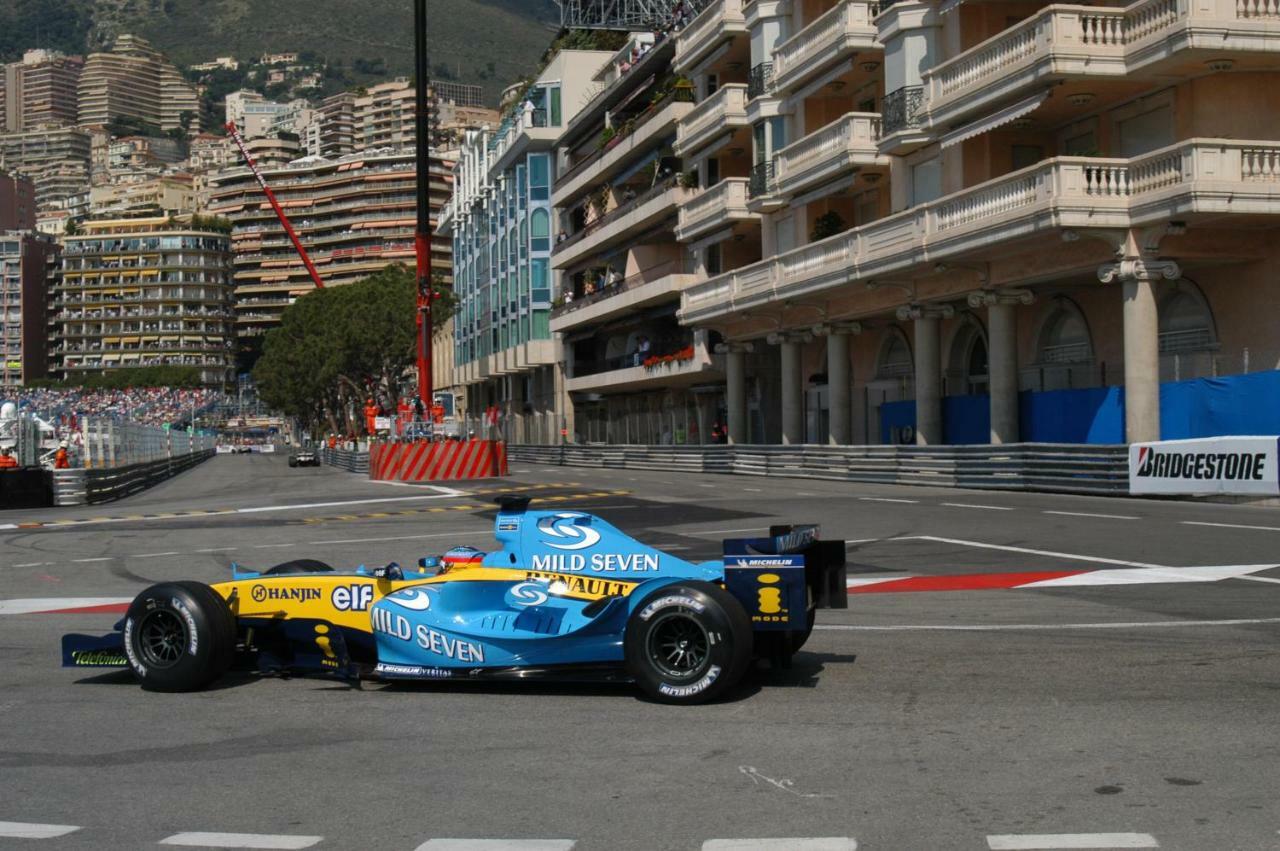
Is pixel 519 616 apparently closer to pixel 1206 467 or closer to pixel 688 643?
pixel 688 643

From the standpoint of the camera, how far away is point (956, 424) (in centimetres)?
3766

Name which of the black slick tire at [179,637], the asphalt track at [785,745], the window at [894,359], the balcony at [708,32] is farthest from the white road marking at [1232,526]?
the balcony at [708,32]

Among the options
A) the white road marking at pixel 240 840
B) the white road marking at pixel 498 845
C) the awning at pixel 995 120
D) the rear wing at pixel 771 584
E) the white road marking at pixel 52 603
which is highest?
the awning at pixel 995 120

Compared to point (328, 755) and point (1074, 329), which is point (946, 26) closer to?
point (1074, 329)

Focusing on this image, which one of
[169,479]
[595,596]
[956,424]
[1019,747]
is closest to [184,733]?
[595,596]

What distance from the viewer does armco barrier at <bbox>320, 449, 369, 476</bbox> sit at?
2522 inches

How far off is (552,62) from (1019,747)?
8209 cm

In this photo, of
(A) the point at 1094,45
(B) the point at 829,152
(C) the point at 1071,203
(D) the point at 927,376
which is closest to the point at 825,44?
(B) the point at 829,152

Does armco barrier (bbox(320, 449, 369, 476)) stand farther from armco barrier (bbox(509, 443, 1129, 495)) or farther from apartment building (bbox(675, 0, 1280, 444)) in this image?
apartment building (bbox(675, 0, 1280, 444))

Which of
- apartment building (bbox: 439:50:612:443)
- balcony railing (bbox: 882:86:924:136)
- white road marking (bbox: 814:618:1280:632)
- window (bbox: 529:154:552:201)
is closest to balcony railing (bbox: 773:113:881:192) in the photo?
balcony railing (bbox: 882:86:924:136)

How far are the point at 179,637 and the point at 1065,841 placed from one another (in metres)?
5.56

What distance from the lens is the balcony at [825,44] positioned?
134ft

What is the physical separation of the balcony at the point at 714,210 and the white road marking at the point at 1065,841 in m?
46.9

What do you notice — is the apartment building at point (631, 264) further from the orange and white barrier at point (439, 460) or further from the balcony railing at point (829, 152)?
the orange and white barrier at point (439, 460)
